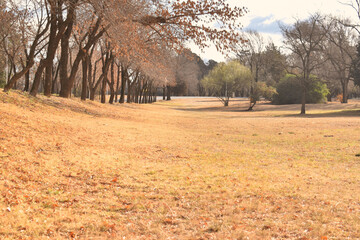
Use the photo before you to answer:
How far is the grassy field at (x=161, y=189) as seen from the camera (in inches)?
169

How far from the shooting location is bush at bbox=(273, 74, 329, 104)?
44844mm

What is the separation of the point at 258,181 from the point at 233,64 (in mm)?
44269

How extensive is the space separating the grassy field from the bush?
36444 millimetres

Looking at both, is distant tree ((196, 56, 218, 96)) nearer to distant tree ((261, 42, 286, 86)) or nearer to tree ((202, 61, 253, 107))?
distant tree ((261, 42, 286, 86))

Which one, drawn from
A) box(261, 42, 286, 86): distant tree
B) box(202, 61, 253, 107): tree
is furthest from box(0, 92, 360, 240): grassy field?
box(202, 61, 253, 107): tree

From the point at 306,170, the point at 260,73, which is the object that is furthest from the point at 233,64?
the point at 306,170

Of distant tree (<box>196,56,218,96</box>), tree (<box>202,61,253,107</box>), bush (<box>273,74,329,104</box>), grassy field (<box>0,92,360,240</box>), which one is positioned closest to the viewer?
grassy field (<box>0,92,360,240</box>)

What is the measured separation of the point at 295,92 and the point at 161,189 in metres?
44.3

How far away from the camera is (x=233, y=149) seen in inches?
435

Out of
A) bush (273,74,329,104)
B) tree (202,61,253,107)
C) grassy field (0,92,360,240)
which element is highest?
tree (202,61,253,107)

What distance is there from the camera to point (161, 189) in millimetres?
6188

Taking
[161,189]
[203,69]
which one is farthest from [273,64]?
[203,69]

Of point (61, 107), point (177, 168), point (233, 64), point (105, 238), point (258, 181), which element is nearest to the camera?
point (105, 238)

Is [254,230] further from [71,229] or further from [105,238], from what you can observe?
[71,229]
